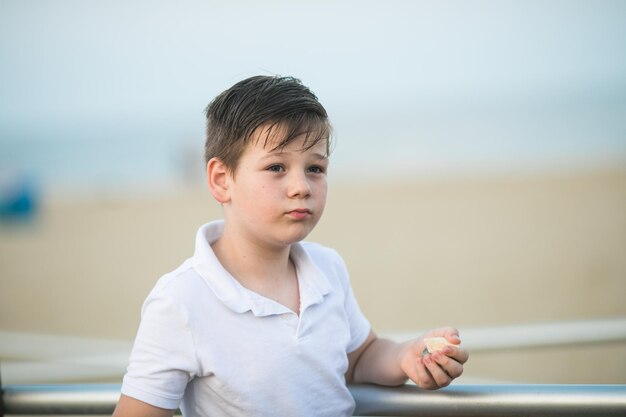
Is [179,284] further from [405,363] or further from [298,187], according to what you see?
[405,363]

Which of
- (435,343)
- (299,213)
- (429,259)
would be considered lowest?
(429,259)

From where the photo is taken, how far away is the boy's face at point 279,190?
153 cm

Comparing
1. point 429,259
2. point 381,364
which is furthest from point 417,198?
point 381,364

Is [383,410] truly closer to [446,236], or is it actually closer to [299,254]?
[299,254]

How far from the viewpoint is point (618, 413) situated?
1.24 metres

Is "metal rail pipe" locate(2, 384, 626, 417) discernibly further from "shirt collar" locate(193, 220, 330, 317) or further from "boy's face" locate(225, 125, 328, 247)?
"boy's face" locate(225, 125, 328, 247)

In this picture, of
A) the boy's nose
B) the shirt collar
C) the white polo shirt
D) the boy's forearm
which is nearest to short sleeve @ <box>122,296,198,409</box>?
the white polo shirt

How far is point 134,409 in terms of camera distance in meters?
1.37

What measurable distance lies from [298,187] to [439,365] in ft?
1.53

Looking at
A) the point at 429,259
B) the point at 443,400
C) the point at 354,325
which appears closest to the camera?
the point at 443,400

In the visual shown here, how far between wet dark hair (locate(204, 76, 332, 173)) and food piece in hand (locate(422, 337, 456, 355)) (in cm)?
47

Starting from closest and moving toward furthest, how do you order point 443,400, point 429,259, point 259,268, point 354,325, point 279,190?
point 443,400 → point 279,190 → point 259,268 → point 354,325 → point 429,259

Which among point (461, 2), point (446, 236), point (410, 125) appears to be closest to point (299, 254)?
point (446, 236)

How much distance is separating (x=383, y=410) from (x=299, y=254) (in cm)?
49
